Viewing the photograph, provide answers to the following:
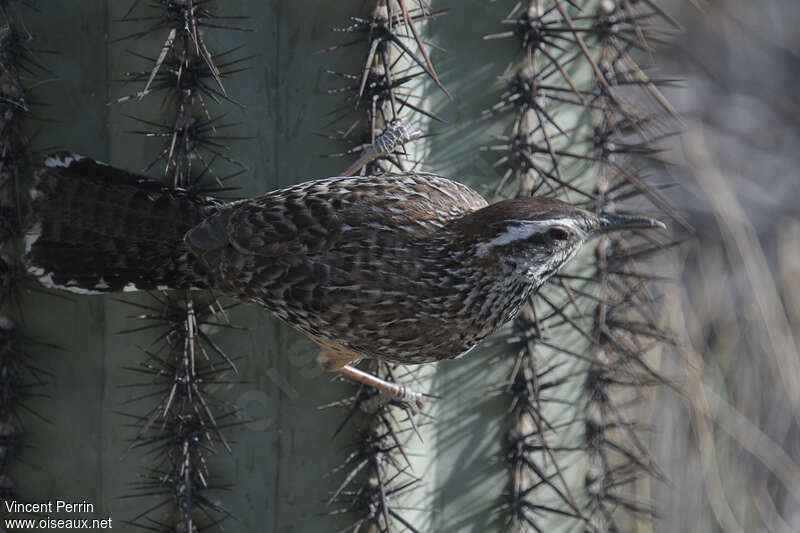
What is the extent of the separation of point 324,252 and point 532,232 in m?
0.39

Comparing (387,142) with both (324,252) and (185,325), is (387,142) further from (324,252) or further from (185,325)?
(185,325)

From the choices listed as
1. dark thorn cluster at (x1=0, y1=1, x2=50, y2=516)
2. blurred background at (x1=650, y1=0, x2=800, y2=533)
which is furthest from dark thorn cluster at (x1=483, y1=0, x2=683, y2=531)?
dark thorn cluster at (x1=0, y1=1, x2=50, y2=516)

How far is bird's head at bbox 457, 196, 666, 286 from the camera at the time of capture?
1.62 m

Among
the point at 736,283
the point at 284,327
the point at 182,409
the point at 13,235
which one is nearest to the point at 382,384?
the point at 284,327

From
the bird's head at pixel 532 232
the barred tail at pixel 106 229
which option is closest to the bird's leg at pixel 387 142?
the bird's head at pixel 532 232

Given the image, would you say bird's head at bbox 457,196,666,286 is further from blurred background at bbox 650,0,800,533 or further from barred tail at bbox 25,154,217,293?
blurred background at bbox 650,0,800,533

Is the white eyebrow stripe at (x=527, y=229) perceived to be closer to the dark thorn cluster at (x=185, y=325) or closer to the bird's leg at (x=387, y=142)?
the bird's leg at (x=387, y=142)

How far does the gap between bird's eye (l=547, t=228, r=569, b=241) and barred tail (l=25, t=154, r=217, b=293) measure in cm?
63

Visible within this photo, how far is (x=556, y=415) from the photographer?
81.0 inches

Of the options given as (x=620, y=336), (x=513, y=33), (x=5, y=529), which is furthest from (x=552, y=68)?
(x=5, y=529)

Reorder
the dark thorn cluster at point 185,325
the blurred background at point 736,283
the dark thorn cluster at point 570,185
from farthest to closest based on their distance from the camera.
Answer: the blurred background at point 736,283, the dark thorn cluster at point 570,185, the dark thorn cluster at point 185,325

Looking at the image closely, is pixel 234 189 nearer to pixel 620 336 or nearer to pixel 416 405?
pixel 416 405

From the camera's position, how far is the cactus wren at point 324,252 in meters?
1.63

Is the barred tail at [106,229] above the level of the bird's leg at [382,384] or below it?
above
